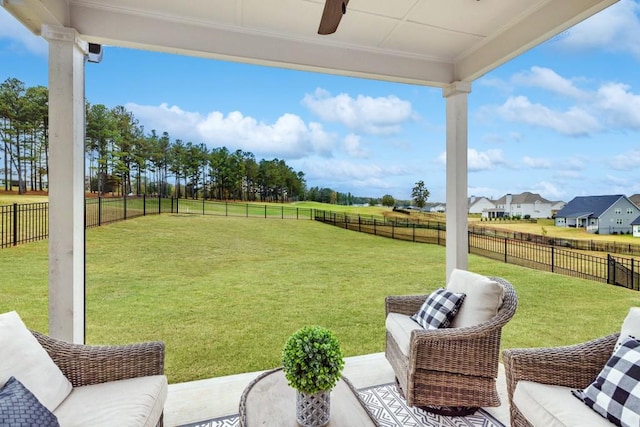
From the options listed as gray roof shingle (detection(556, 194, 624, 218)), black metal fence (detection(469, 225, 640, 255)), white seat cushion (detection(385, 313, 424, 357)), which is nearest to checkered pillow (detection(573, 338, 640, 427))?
white seat cushion (detection(385, 313, 424, 357))

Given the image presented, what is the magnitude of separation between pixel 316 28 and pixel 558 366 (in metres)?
2.52

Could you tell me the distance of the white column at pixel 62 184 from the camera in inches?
79.2

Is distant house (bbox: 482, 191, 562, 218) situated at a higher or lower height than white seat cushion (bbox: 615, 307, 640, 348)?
higher

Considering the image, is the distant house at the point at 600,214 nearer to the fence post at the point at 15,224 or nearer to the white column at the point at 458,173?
the white column at the point at 458,173

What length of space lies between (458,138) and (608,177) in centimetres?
123

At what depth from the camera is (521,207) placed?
3.28 meters

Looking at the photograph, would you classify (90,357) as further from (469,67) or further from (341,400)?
(469,67)

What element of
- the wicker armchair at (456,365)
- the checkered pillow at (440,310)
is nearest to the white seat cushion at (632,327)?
the wicker armchair at (456,365)

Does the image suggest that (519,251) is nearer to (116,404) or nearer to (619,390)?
(619,390)

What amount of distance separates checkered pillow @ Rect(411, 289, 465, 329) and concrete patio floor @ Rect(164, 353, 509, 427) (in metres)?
0.59

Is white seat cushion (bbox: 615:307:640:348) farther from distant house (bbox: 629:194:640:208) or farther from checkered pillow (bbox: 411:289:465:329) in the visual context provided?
distant house (bbox: 629:194:640:208)

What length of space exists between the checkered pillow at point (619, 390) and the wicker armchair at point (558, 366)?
9cm

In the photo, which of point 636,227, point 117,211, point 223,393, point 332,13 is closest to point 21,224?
point 117,211

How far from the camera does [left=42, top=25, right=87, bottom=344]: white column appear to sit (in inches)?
79.2
